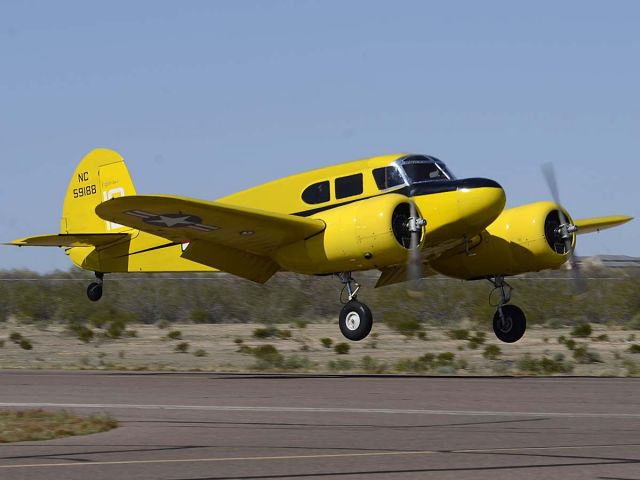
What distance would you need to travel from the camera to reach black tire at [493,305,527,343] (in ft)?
84.0

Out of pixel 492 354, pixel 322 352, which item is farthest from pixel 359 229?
pixel 322 352

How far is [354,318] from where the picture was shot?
23.2 metres

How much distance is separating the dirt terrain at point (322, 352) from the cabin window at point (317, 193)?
3.98 meters

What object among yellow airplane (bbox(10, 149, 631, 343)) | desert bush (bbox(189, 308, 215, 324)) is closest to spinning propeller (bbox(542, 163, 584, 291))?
yellow airplane (bbox(10, 149, 631, 343))

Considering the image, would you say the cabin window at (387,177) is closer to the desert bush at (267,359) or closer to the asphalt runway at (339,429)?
the asphalt runway at (339,429)

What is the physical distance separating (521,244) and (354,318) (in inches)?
180

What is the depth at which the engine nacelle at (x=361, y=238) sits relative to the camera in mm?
21969

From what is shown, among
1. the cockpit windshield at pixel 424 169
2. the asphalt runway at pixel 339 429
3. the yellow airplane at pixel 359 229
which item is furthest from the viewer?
the cockpit windshield at pixel 424 169

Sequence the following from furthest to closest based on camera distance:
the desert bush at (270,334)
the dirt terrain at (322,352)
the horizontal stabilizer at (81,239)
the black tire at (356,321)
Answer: the desert bush at (270,334) → the horizontal stabilizer at (81,239) → the dirt terrain at (322,352) → the black tire at (356,321)

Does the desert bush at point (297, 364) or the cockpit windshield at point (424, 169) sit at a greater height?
the cockpit windshield at point (424, 169)

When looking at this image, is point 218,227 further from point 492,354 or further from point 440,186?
point 492,354

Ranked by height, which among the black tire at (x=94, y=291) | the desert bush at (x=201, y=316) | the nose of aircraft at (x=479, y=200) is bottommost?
the desert bush at (x=201, y=316)

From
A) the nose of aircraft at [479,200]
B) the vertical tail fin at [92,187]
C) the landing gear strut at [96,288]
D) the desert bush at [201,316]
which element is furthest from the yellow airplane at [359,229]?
the desert bush at [201,316]

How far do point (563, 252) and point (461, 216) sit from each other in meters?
3.88
